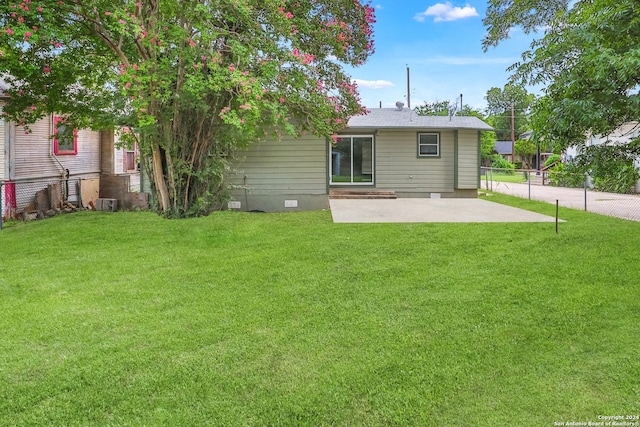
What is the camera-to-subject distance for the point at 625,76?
123 inches

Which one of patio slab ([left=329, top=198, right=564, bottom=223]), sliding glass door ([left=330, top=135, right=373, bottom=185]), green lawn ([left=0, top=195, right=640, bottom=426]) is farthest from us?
sliding glass door ([left=330, top=135, right=373, bottom=185])

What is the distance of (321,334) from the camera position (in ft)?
10.3

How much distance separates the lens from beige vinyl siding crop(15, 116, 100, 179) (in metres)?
10.6

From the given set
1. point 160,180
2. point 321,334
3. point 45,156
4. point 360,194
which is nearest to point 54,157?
point 45,156

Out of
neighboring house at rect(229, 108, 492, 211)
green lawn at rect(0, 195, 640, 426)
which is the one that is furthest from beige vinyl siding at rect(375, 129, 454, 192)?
green lawn at rect(0, 195, 640, 426)

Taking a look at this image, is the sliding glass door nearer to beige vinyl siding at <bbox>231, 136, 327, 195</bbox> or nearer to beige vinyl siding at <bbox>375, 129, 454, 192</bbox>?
beige vinyl siding at <bbox>375, 129, 454, 192</bbox>

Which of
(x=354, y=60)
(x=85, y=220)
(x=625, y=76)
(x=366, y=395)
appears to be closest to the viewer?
(x=366, y=395)

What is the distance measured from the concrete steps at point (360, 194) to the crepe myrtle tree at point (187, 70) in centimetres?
216

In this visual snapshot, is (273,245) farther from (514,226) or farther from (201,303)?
(514,226)

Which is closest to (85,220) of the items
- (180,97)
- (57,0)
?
(180,97)

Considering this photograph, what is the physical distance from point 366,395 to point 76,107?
919cm

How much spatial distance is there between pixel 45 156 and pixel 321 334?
11.0 metres

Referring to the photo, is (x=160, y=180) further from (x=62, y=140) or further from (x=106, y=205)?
(x=106, y=205)

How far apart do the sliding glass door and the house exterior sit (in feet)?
21.2
